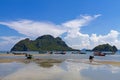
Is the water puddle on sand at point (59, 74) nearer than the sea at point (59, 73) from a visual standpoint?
Yes

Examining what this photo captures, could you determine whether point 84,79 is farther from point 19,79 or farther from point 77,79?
point 19,79

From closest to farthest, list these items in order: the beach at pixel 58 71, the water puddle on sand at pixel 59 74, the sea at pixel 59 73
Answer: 1. the water puddle on sand at pixel 59 74
2. the sea at pixel 59 73
3. the beach at pixel 58 71

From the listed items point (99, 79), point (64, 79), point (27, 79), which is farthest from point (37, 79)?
point (99, 79)

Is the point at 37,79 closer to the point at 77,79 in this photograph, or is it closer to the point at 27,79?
the point at 27,79

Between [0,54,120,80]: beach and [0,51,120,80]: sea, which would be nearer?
[0,51,120,80]: sea

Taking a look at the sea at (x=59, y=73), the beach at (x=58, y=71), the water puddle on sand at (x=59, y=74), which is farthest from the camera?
the beach at (x=58, y=71)

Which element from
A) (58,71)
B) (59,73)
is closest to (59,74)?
(59,73)

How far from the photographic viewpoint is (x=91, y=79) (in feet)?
84.9

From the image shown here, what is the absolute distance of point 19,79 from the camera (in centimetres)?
2580

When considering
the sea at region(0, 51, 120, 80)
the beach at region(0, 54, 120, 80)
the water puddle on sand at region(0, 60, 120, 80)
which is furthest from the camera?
the beach at region(0, 54, 120, 80)

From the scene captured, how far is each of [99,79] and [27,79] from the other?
7769 millimetres

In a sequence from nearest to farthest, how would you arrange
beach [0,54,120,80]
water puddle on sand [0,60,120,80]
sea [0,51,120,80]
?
water puddle on sand [0,60,120,80] < sea [0,51,120,80] < beach [0,54,120,80]

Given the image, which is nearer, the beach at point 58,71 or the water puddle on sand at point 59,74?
the water puddle on sand at point 59,74

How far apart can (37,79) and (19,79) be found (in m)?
1.96
